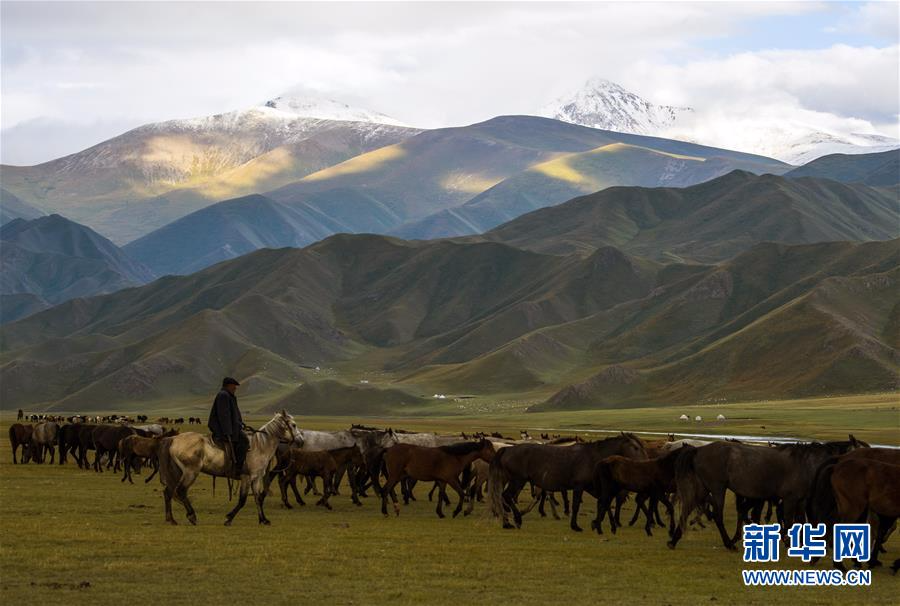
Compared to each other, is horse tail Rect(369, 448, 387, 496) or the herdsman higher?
the herdsman

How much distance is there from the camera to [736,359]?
588ft

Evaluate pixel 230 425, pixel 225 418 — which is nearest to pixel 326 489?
pixel 230 425

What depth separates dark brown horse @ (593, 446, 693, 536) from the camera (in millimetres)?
30422

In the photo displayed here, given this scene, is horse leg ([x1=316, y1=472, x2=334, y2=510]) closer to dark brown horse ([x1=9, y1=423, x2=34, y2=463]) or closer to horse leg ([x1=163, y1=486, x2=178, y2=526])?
horse leg ([x1=163, y1=486, x2=178, y2=526])

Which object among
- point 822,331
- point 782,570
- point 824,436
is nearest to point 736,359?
point 822,331

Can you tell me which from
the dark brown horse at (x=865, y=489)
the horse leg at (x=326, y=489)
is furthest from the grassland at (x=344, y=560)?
the dark brown horse at (x=865, y=489)

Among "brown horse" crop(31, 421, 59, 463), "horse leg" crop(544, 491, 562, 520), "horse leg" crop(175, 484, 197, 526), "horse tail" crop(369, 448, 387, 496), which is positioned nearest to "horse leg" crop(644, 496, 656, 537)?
"horse leg" crop(544, 491, 562, 520)

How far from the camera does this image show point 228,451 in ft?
103

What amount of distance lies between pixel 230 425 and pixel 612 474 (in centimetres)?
1002

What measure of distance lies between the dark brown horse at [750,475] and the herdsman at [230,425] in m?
11.2

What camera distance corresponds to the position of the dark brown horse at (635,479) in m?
30.4

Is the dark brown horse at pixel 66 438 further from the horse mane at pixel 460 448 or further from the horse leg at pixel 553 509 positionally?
the horse leg at pixel 553 509

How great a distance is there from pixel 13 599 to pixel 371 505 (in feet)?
63.2

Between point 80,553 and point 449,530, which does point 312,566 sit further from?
point 449,530
